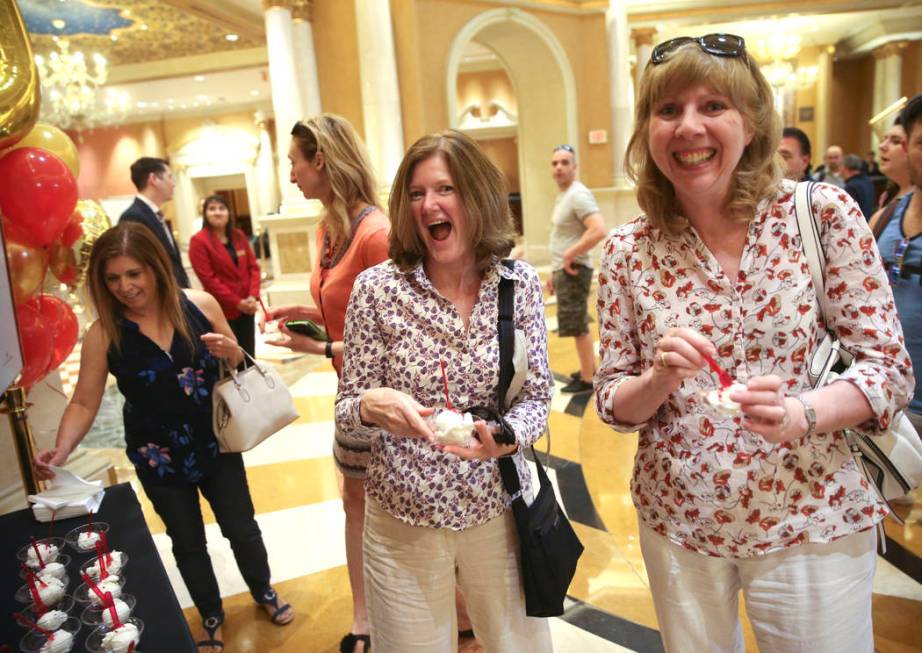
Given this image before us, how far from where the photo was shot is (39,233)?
248cm

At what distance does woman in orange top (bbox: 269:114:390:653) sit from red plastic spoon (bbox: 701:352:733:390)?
3.63 feet

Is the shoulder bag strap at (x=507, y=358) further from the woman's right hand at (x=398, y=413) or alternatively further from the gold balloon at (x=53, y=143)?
the gold balloon at (x=53, y=143)

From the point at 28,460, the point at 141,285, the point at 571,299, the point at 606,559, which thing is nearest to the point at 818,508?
the point at 606,559

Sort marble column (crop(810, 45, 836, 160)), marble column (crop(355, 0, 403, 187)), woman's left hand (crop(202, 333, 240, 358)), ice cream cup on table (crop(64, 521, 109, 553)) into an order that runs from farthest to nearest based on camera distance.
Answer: marble column (crop(810, 45, 836, 160))
marble column (crop(355, 0, 403, 187))
woman's left hand (crop(202, 333, 240, 358))
ice cream cup on table (crop(64, 521, 109, 553))

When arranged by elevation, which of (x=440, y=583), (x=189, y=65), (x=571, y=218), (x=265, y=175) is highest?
(x=189, y=65)

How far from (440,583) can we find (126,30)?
12.7 m

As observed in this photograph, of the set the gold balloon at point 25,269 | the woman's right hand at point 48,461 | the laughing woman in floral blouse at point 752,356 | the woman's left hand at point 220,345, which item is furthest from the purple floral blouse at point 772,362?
the gold balloon at point 25,269

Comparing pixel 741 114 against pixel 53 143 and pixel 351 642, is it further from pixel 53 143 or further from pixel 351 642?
pixel 53 143

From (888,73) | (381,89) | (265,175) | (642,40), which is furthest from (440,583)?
(265,175)

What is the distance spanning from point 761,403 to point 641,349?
1.09 feet

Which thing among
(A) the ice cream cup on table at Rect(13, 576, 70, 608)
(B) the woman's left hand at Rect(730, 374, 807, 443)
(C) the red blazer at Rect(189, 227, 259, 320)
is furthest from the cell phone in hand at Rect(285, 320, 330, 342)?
(C) the red blazer at Rect(189, 227, 259, 320)

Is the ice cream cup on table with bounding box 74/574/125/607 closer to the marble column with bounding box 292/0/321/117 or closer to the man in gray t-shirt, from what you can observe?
the man in gray t-shirt

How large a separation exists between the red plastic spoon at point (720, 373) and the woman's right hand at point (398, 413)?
1.71 feet

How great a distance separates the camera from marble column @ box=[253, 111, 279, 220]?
1819cm
